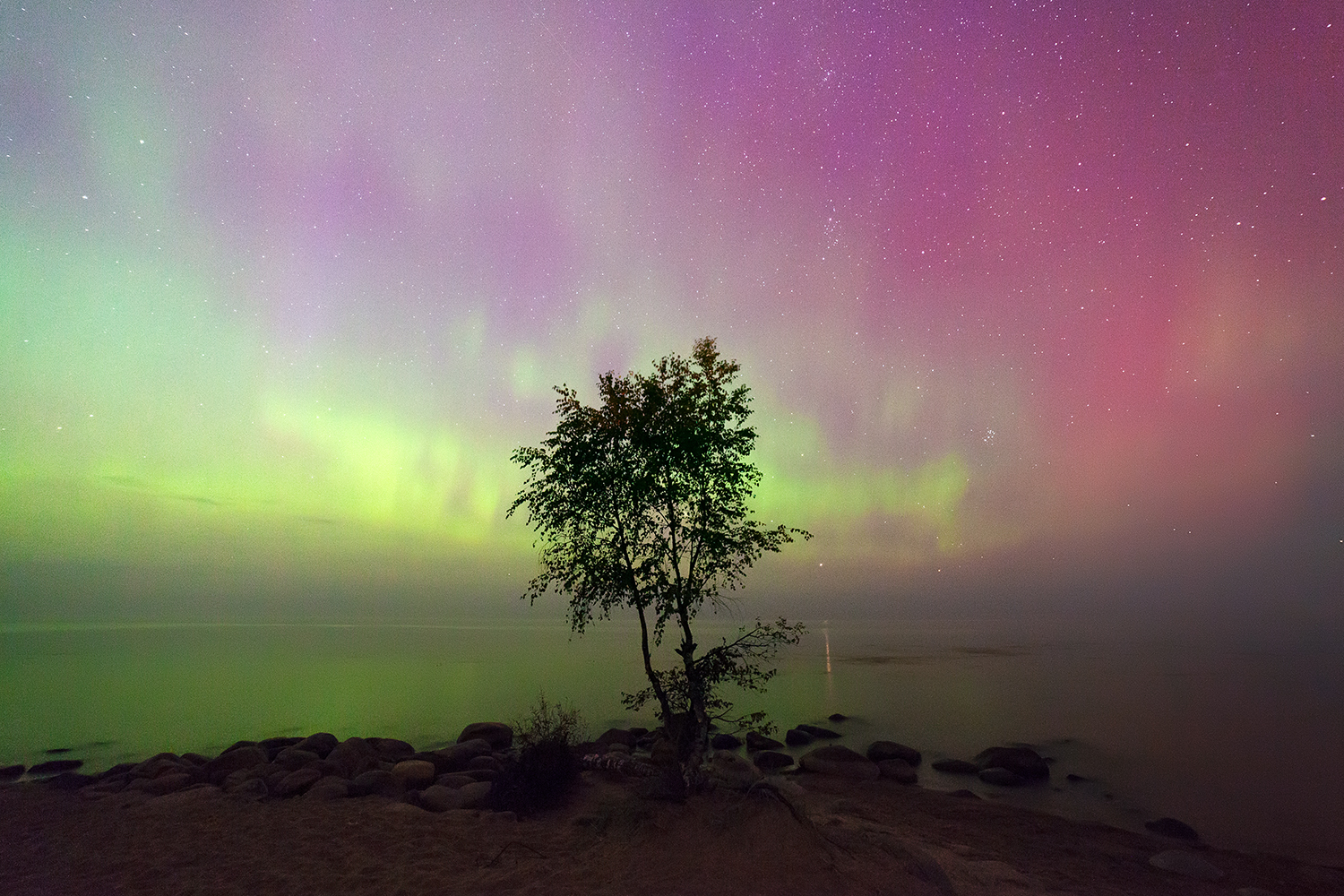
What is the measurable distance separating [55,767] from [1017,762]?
39.6 metres

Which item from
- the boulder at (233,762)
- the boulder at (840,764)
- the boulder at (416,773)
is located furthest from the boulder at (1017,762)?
the boulder at (233,762)

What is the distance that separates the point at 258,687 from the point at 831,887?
66.3 meters

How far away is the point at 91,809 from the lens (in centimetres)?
1792

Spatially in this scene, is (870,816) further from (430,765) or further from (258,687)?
(258,687)

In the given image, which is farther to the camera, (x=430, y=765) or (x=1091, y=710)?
(x=1091, y=710)

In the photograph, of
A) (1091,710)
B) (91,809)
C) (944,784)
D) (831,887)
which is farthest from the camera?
(1091,710)

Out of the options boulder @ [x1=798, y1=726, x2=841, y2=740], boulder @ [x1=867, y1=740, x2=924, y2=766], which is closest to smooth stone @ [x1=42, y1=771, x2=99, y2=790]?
boulder @ [x1=867, y1=740, x2=924, y2=766]

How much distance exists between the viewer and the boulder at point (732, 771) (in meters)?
14.2

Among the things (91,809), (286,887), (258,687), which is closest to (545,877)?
(286,887)

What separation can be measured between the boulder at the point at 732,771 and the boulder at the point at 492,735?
1475 centimetres

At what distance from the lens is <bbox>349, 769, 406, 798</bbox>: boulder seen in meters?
19.0

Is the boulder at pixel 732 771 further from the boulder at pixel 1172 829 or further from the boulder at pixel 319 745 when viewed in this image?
the boulder at pixel 319 745

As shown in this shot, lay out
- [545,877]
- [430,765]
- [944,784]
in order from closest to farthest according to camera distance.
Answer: [545,877], [430,765], [944,784]

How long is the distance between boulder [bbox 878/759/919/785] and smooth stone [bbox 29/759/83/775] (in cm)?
3223
